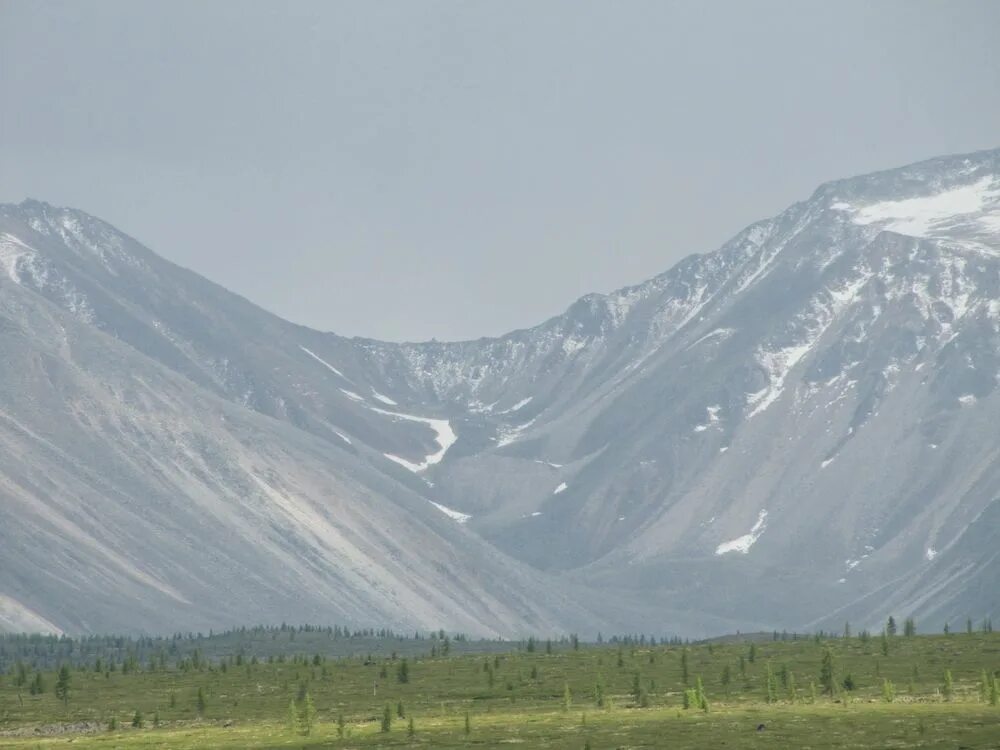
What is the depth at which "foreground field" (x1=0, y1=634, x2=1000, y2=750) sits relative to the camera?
8106cm

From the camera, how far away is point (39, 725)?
104 metres

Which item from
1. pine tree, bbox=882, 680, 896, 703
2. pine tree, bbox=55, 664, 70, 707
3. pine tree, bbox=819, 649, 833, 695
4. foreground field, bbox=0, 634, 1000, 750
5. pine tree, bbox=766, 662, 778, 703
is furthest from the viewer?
pine tree, bbox=55, 664, 70, 707

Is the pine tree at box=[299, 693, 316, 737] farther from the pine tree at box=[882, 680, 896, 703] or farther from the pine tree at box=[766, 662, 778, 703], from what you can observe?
the pine tree at box=[882, 680, 896, 703]

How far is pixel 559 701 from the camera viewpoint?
4161 inches

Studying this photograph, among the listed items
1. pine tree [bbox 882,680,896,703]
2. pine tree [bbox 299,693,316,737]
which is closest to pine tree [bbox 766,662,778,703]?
pine tree [bbox 882,680,896,703]

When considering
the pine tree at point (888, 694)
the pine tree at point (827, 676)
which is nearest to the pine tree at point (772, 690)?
the pine tree at point (827, 676)

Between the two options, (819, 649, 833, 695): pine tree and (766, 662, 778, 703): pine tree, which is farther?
(819, 649, 833, 695): pine tree

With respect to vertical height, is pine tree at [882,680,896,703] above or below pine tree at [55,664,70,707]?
below

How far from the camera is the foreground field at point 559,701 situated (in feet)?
266

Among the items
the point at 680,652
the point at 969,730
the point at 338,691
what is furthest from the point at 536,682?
the point at 969,730

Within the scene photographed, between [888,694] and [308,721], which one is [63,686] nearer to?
[308,721]

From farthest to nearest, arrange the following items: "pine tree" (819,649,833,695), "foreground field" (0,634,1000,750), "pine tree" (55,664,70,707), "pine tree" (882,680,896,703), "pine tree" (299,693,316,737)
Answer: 1. "pine tree" (55,664,70,707)
2. "pine tree" (819,649,833,695)
3. "pine tree" (882,680,896,703)
4. "pine tree" (299,693,316,737)
5. "foreground field" (0,634,1000,750)

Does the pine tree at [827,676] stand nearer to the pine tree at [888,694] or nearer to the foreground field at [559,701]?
the foreground field at [559,701]

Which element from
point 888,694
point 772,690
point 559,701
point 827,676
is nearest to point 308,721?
point 559,701
